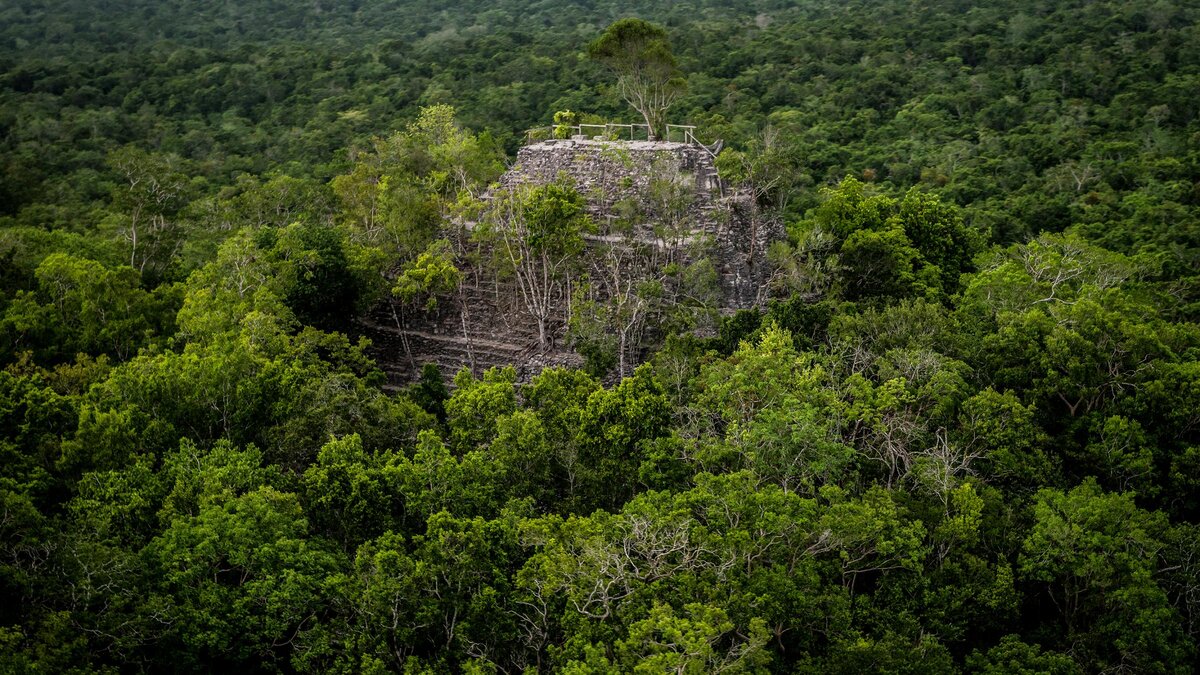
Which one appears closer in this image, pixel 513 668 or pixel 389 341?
pixel 513 668

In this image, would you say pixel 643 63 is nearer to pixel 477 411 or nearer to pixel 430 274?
pixel 430 274

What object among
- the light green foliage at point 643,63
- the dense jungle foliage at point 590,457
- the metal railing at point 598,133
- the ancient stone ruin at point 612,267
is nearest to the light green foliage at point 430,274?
the dense jungle foliage at point 590,457

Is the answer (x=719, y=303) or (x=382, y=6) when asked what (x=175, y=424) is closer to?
(x=719, y=303)

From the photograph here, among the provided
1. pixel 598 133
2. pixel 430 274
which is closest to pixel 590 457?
pixel 430 274

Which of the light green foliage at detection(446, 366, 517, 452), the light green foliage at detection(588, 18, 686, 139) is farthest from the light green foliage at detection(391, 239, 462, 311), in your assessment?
the light green foliage at detection(588, 18, 686, 139)

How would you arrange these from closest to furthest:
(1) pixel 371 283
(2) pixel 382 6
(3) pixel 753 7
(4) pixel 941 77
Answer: (1) pixel 371 283 < (4) pixel 941 77 < (3) pixel 753 7 < (2) pixel 382 6

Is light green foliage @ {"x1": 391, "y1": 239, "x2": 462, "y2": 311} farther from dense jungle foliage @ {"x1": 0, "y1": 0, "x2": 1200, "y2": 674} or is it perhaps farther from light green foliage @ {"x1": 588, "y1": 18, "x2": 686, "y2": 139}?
light green foliage @ {"x1": 588, "y1": 18, "x2": 686, "y2": 139}

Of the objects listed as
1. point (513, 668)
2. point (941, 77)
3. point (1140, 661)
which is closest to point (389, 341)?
point (513, 668)

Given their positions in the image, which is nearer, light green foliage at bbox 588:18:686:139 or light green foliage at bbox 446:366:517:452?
light green foliage at bbox 446:366:517:452
